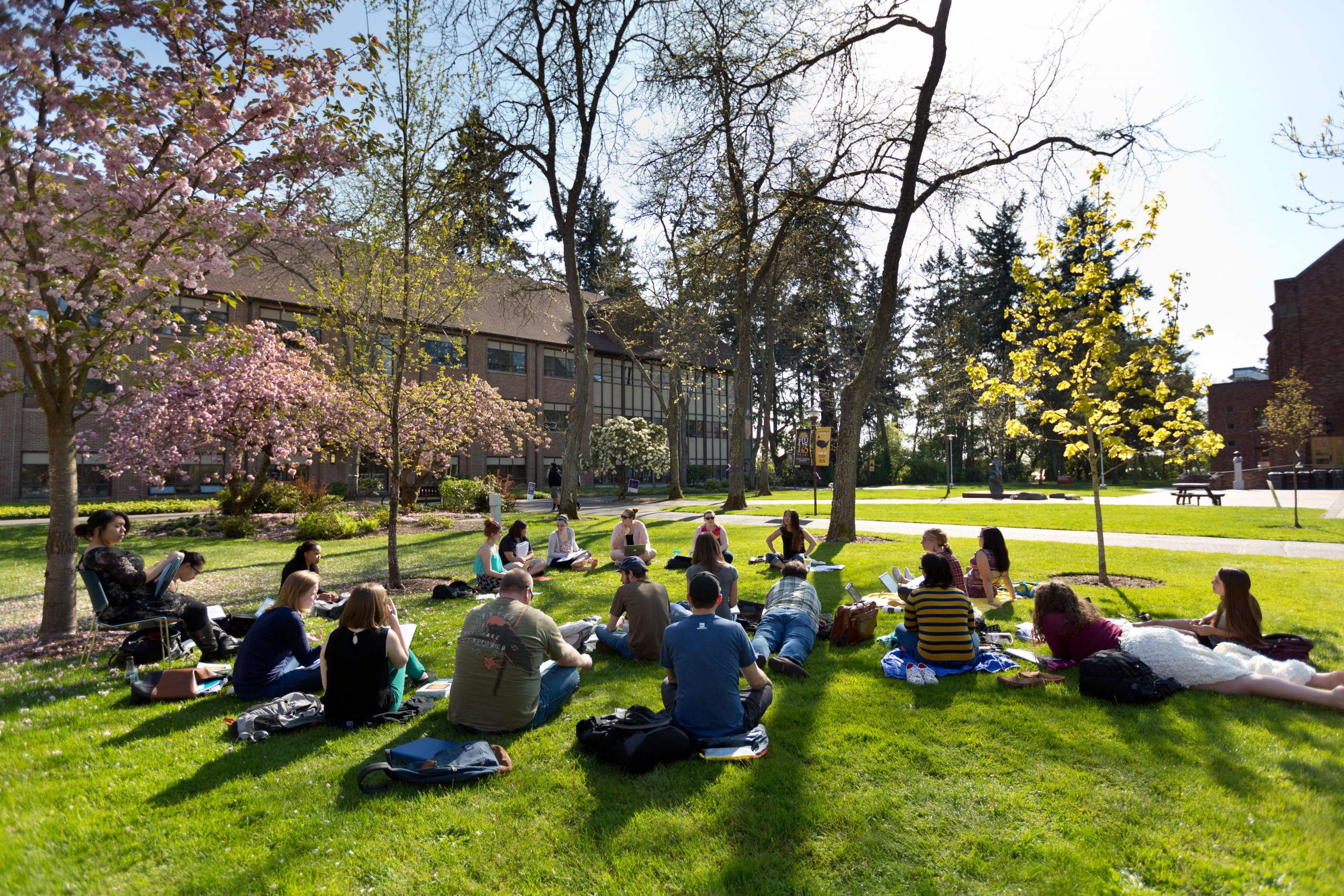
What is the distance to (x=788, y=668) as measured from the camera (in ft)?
19.4

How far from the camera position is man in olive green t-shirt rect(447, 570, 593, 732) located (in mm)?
4770

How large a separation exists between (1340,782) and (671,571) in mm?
8516

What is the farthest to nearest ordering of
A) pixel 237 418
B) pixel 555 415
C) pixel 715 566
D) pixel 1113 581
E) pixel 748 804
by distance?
pixel 555 415, pixel 237 418, pixel 1113 581, pixel 715 566, pixel 748 804

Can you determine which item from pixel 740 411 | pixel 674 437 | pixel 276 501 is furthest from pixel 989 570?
pixel 674 437

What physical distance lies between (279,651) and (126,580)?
2.87 m

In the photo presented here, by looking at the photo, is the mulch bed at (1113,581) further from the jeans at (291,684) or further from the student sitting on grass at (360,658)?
the jeans at (291,684)

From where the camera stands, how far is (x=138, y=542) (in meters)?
16.5

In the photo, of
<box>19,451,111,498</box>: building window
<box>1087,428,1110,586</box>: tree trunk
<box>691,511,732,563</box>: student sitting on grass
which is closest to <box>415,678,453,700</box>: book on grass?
<box>691,511,732,563</box>: student sitting on grass

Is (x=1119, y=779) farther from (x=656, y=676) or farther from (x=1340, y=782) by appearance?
(x=656, y=676)

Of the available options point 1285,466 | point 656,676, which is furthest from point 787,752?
point 1285,466

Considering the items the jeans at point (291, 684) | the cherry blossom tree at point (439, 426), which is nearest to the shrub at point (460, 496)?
the cherry blossom tree at point (439, 426)

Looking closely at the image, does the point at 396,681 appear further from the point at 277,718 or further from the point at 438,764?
the point at 438,764

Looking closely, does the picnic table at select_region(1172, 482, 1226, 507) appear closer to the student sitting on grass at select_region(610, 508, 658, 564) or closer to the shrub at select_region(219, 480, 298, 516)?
the student sitting on grass at select_region(610, 508, 658, 564)

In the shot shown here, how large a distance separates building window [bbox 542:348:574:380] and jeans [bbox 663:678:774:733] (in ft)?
134
